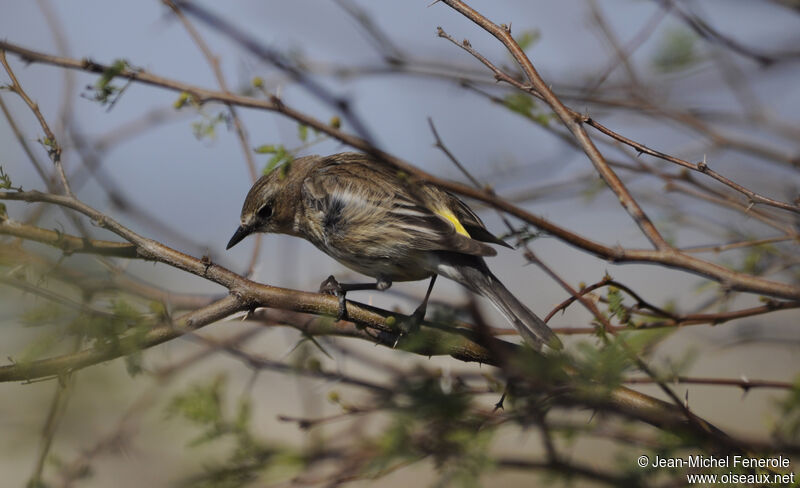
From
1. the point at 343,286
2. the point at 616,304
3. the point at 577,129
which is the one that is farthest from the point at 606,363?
the point at 343,286

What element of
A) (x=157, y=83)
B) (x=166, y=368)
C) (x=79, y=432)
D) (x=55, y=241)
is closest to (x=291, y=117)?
(x=157, y=83)

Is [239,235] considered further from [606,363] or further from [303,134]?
[606,363]

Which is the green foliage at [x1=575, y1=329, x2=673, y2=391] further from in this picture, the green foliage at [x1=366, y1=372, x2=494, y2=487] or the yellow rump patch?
the yellow rump patch

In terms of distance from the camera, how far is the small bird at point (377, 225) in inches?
162

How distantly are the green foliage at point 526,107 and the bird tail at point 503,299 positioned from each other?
0.93m

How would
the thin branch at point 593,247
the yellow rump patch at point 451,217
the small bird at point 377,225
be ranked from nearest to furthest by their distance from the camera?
the thin branch at point 593,247
the small bird at point 377,225
the yellow rump patch at point 451,217

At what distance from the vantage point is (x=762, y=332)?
389 centimetres

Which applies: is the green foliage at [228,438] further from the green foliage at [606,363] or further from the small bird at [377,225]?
the green foliage at [606,363]

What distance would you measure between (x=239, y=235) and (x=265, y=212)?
0.82 ft

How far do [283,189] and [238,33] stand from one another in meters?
2.86

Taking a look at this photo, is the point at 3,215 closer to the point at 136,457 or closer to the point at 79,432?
the point at 79,432

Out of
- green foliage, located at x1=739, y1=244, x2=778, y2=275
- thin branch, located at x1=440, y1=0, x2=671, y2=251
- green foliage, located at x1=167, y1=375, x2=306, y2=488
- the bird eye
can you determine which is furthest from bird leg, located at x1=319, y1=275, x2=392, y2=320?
green foliage, located at x1=739, y1=244, x2=778, y2=275

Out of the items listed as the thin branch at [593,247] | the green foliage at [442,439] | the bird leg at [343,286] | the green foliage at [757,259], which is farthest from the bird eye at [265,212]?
the green foliage at [757,259]

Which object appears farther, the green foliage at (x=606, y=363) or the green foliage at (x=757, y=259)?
the green foliage at (x=757, y=259)
